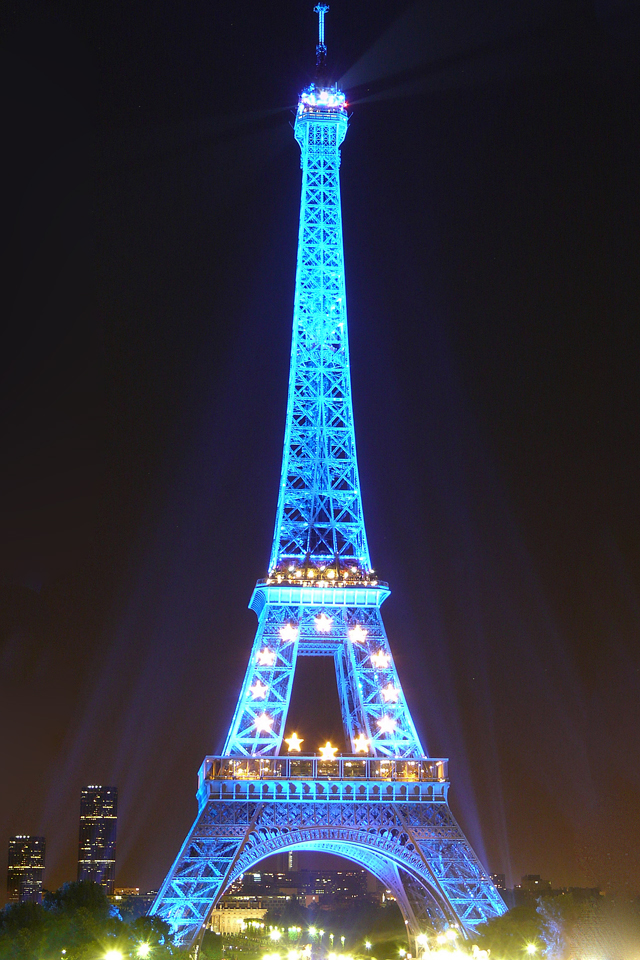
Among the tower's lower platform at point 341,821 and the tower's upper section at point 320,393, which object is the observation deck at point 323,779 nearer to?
the tower's lower platform at point 341,821

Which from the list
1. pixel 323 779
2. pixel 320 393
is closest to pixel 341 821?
pixel 323 779

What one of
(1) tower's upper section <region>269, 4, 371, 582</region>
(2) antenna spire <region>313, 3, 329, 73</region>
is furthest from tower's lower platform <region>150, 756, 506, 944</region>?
(2) antenna spire <region>313, 3, 329, 73</region>

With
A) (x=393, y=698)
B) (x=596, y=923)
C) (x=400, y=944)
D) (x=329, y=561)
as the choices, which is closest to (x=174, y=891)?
(x=393, y=698)

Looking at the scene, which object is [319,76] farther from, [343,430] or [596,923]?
[596,923]

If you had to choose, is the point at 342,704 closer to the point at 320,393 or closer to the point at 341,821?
the point at 341,821

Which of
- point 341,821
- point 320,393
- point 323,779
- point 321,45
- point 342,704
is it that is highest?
point 321,45

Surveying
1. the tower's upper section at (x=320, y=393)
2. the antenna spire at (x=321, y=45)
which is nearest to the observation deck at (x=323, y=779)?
the tower's upper section at (x=320, y=393)
